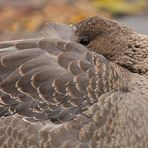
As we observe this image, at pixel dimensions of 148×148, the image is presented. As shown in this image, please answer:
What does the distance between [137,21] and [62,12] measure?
5.23 feet

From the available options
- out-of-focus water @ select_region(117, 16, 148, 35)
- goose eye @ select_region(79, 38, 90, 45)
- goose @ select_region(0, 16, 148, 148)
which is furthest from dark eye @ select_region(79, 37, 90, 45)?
out-of-focus water @ select_region(117, 16, 148, 35)

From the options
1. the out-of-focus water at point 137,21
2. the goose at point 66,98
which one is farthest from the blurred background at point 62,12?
the goose at point 66,98

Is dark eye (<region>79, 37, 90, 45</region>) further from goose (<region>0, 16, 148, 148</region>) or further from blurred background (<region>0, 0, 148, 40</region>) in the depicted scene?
blurred background (<region>0, 0, 148, 40</region>)

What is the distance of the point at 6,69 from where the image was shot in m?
7.06

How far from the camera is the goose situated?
6.76 meters

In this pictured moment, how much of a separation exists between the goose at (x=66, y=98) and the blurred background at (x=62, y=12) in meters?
4.91

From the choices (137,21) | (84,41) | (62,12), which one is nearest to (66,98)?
(84,41)

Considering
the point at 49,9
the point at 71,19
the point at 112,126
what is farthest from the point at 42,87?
the point at 49,9

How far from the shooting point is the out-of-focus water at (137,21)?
13.8 meters

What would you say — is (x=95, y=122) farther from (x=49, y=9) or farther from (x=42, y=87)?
(x=49, y=9)

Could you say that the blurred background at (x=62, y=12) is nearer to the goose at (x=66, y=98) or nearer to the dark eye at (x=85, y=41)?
the dark eye at (x=85, y=41)

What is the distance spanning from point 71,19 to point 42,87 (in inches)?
250

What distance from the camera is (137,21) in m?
14.5

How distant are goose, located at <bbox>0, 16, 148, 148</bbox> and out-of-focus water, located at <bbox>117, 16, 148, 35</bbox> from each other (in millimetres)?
6467
